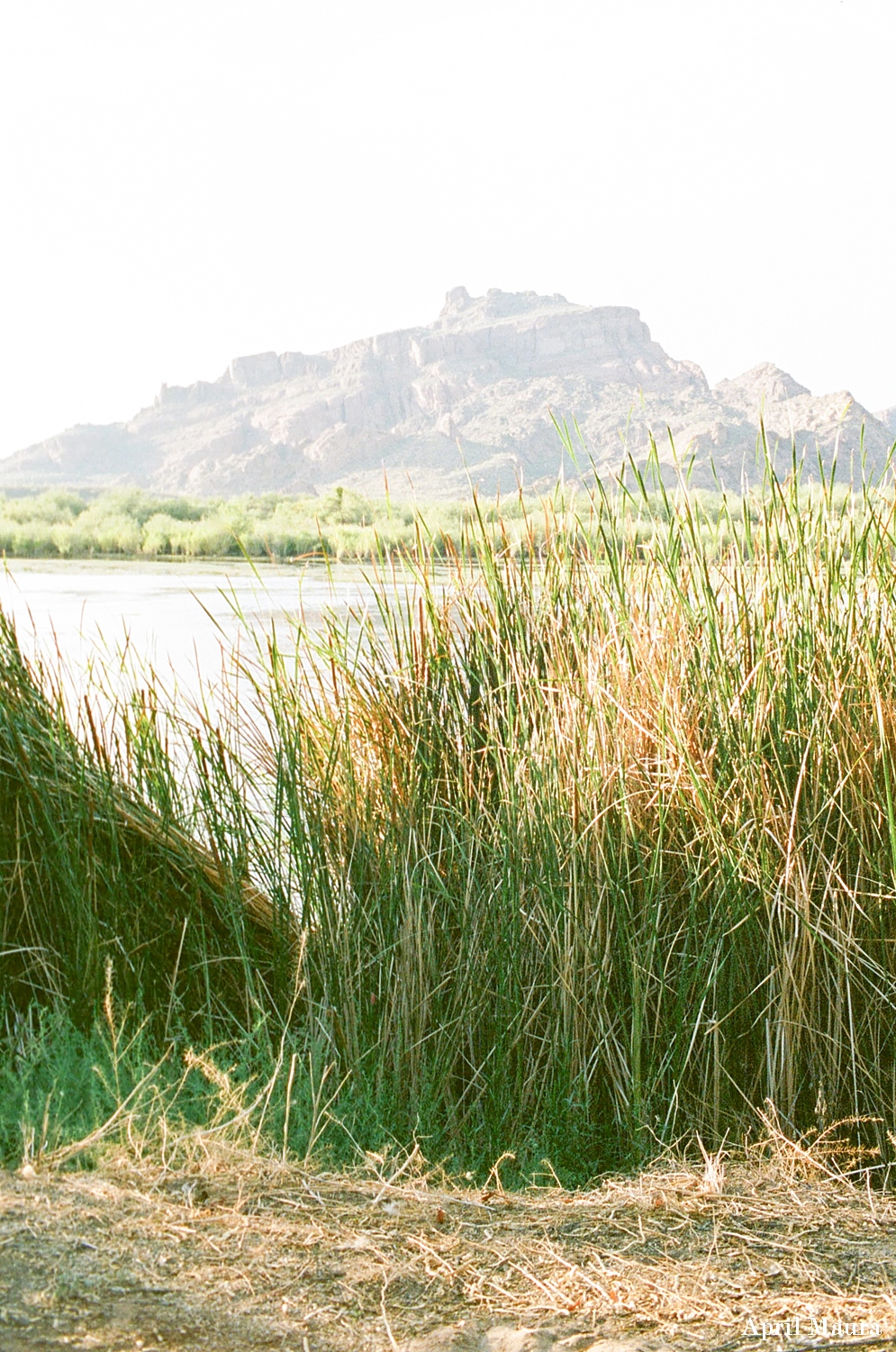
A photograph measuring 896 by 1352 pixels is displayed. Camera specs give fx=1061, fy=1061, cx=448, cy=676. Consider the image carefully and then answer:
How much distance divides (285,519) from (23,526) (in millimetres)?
7078

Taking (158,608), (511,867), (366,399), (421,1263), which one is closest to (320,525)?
(511,867)

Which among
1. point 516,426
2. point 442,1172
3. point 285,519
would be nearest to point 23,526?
point 285,519

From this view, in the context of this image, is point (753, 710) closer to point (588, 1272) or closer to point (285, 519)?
point (588, 1272)

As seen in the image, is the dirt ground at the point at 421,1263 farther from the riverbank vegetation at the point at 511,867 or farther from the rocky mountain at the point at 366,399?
the rocky mountain at the point at 366,399

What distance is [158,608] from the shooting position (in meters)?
10.0

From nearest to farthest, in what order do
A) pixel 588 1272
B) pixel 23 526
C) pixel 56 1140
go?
pixel 588 1272
pixel 56 1140
pixel 23 526

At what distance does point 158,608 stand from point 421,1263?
913cm

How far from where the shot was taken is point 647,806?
226 centimetres

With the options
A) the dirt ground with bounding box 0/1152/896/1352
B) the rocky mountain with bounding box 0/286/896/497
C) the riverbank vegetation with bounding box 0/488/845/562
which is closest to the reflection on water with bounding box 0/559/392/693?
the riverbank vegetation with bounding box 0/488/845/562

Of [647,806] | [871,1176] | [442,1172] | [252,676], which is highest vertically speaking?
[252,676]

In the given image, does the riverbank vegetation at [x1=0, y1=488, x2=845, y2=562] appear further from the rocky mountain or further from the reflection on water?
the rocky mountain

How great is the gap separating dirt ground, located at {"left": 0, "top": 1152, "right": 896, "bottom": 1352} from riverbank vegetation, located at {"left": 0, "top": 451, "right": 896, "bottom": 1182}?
20cm

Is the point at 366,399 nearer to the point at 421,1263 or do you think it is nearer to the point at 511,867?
the point at 511,867

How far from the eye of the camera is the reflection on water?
2.96 m
